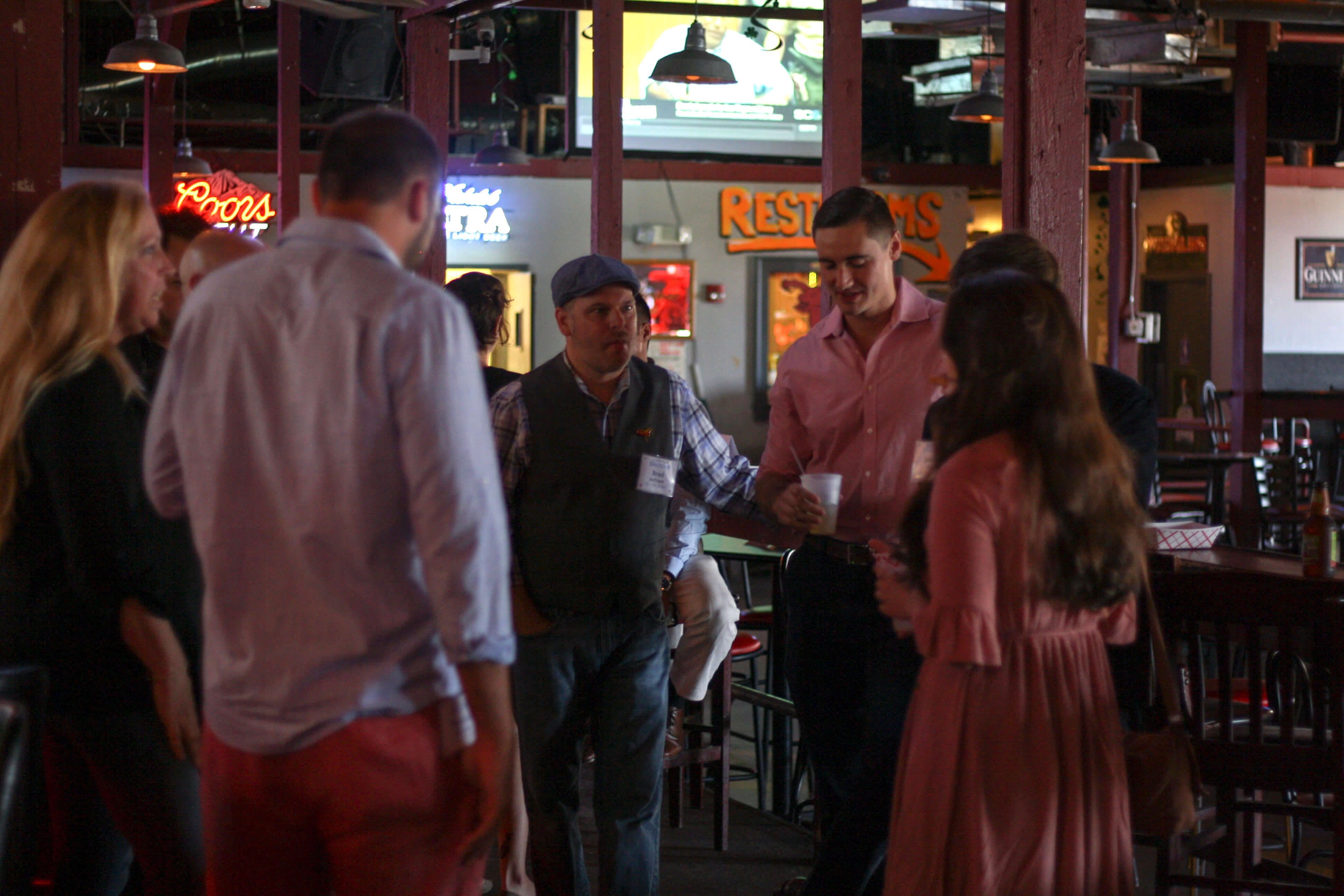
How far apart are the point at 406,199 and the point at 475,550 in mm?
481

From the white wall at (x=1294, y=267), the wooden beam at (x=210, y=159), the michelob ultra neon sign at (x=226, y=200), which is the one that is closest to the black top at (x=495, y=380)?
the michelob ultra neon sign at (x=226, y=200)

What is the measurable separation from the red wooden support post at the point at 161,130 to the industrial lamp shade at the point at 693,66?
560 cm

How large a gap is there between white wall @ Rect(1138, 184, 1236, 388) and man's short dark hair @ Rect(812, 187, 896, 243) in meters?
13.0

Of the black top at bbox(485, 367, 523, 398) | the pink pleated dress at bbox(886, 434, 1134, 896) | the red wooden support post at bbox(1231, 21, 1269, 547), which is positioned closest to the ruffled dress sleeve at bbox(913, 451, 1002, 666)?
the pink pleated dress at bbox(886, 434, 1134, 896)

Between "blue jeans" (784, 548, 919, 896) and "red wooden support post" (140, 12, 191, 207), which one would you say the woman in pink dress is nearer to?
"blue jeans" (784, 548, 919, 896)

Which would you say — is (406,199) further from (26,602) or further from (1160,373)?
(1160,373)

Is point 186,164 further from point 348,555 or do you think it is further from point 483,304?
point 348,555

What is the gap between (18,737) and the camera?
2045 mm

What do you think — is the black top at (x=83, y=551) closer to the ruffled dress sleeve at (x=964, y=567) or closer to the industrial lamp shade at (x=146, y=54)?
the ruffled dress sleeve at (x=964, y=567)

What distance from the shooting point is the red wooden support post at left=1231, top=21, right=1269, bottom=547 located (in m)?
10.3

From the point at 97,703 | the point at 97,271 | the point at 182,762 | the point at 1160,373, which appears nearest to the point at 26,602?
the point at 97,703

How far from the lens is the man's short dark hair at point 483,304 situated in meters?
3.76

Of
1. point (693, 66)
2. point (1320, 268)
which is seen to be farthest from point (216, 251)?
point (1320, 268)

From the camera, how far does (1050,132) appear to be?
366 centimetres
